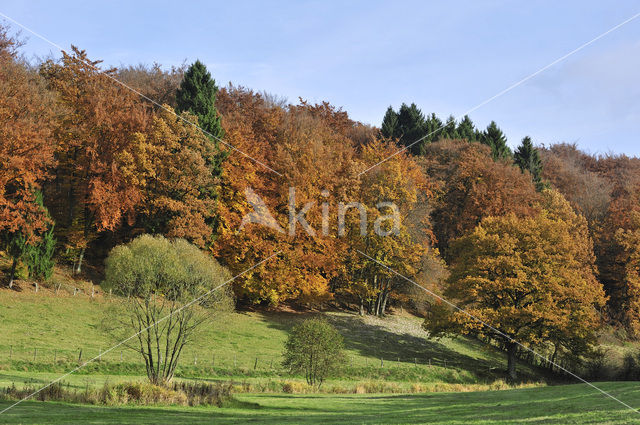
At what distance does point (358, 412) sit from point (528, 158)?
67.1m

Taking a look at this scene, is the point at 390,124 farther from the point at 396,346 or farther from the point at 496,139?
the point at 396,346

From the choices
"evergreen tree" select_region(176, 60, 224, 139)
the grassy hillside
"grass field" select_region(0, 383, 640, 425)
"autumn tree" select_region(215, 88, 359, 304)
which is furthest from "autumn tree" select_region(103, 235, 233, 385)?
"evergreen tree" select_region(176, 60, 224, 139)

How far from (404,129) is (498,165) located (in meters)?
20.5

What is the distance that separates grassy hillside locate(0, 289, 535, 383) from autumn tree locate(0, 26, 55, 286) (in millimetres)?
4155

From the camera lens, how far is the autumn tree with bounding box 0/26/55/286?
4069 centimetres

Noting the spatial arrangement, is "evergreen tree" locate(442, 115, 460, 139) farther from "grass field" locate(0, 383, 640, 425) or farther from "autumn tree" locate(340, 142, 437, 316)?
"grass field" locate(0, 383, 640, 425)

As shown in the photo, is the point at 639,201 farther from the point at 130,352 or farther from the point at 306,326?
the point at 130,352

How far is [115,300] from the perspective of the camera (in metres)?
28.9

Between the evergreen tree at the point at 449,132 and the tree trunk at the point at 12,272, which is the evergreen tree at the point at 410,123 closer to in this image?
the evergreen tree at the point at 449,132

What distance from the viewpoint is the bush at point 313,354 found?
107 feet

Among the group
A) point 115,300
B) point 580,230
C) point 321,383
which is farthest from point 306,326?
point 580,230

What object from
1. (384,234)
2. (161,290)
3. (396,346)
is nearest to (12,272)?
(161,290)

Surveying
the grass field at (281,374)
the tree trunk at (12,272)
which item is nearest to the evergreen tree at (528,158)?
the grass field at (281,374)

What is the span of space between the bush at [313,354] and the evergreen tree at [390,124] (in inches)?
2123
